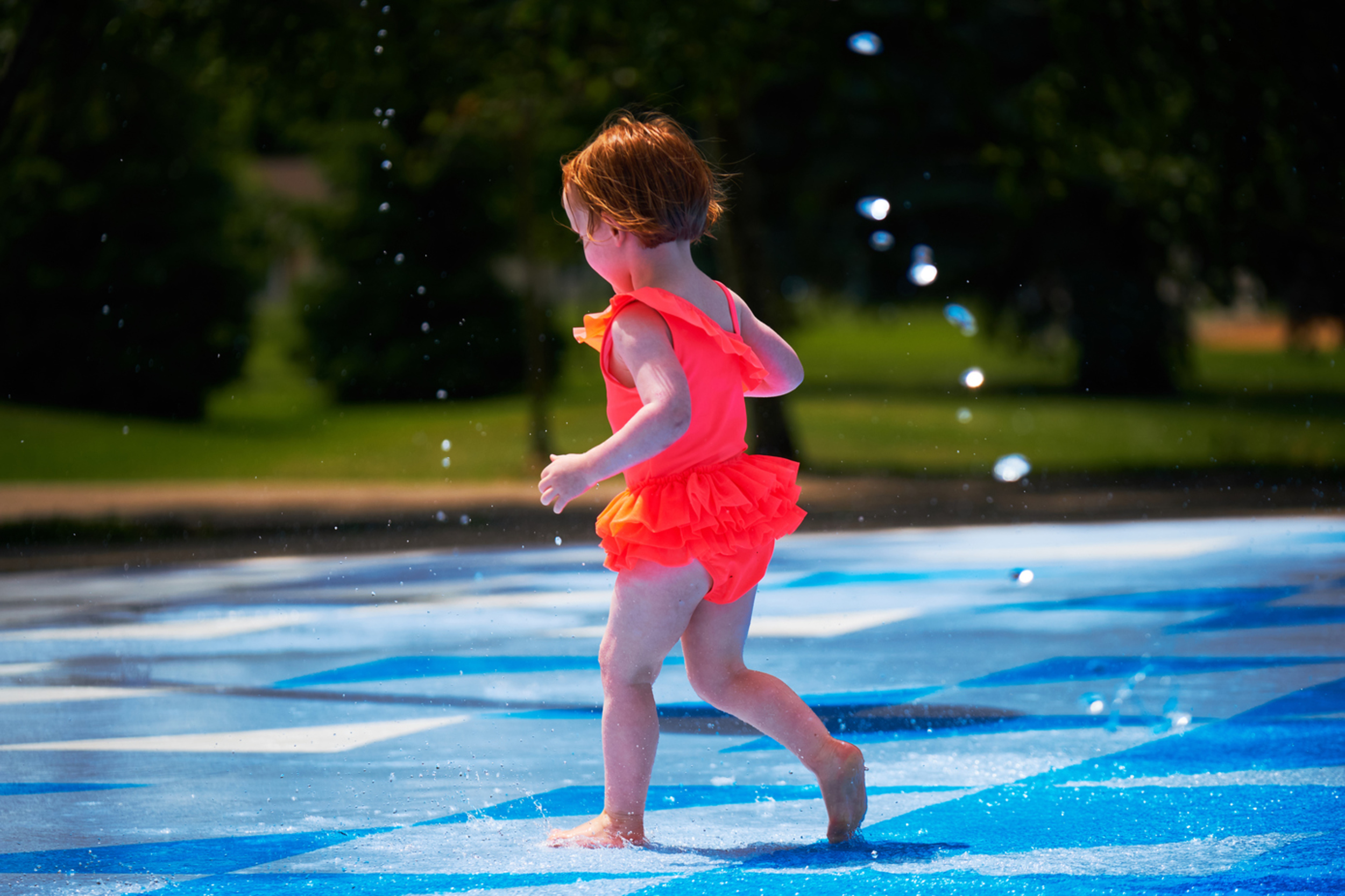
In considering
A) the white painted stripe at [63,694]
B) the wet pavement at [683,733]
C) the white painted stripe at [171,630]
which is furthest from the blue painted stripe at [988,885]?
the white painted stripe at [171,630]

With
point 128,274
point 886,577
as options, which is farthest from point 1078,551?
point 128,274

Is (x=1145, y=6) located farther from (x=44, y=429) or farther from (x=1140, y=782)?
(x=44, y=429)

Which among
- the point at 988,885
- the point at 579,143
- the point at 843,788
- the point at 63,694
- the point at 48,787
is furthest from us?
the point at 579,143

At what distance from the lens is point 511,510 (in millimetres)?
10859

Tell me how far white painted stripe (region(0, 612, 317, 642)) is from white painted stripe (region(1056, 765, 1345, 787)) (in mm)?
3605

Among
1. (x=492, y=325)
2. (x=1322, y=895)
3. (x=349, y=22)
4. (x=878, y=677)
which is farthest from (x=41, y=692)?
(x=492, y=325)

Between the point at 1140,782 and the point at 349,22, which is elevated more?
the point at 349,22

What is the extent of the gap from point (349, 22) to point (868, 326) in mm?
50098

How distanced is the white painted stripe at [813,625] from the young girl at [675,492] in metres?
2.68

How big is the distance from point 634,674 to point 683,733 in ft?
4.51

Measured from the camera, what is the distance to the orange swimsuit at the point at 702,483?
10.5 ft

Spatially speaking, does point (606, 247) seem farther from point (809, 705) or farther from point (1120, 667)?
point (1120, 667)

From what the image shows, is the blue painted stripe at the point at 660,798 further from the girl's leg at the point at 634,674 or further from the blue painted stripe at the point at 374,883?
the blue painted stripe at the point at 374,883

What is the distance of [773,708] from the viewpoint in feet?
10.8
